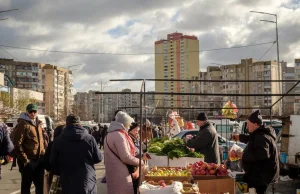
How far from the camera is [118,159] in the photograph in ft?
21.0

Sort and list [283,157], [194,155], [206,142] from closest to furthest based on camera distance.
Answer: [194,155] < [206,142] < [283,157]

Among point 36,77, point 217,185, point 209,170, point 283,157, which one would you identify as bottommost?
point 283,157

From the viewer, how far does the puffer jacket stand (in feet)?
25.1

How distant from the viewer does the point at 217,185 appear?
656 centimetres

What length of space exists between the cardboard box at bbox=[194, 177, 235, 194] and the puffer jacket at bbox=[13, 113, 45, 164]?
10.0 feet

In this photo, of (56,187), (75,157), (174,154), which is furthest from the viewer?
(174,154)

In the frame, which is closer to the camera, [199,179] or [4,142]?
[199,179]

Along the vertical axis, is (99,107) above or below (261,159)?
above

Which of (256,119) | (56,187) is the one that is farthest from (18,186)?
(256,119)

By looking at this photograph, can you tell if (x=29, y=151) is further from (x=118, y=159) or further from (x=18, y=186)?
(x=18, y=186)

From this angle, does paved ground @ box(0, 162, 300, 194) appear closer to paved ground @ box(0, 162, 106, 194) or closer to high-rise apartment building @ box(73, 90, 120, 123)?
paved ground @ box(0, 162, 106, 194)

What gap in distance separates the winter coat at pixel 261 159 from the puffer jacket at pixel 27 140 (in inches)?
146

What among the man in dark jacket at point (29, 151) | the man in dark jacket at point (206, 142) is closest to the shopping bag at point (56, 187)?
the man in dark jacket at point (29, 151)

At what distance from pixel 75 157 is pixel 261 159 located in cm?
276
